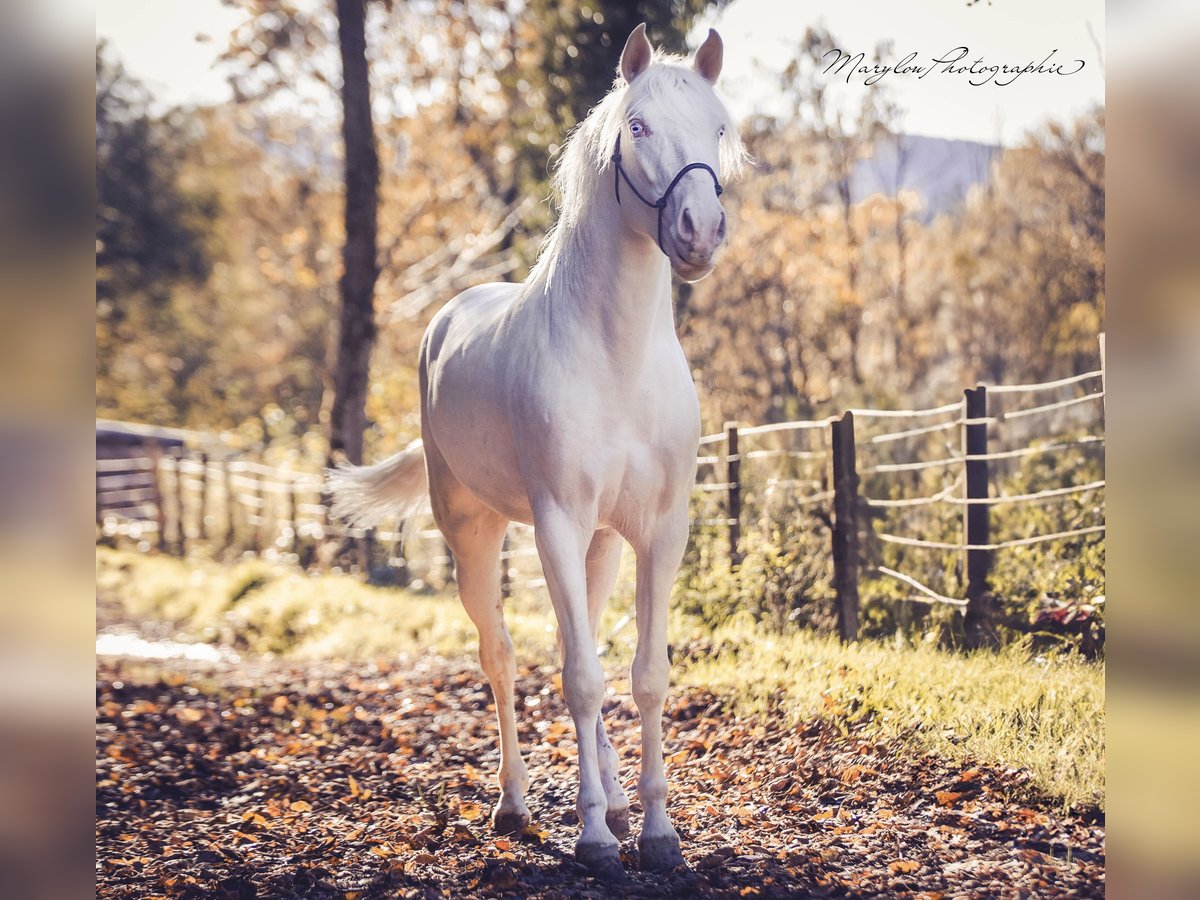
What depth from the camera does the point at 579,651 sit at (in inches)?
137

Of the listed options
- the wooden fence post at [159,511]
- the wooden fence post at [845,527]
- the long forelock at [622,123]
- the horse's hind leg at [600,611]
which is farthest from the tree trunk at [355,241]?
the long forelock at [622,123]

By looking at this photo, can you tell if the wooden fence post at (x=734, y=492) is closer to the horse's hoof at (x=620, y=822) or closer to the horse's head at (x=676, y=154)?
the horse's hoof at (x=620, y=822)

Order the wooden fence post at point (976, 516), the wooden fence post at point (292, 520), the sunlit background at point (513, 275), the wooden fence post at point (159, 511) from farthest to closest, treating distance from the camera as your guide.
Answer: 1. the wooden fence post at point (159, 511)
2. the wooden fence post at point (292, 520)
3. the wooden fence post at point (976, 516)
4. the sunlit background at point (513, 275)

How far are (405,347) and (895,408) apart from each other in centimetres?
1343

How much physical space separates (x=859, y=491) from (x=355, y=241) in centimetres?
637

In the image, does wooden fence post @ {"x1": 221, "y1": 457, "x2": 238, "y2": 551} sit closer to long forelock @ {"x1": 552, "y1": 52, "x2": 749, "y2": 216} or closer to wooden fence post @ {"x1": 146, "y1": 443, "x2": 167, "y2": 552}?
wooden fence post @ {"x1": 146, "y1": 443, "x2": 167, "y2": 552}

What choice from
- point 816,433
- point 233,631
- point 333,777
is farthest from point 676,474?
point 233,631

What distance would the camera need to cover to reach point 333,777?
511 cm

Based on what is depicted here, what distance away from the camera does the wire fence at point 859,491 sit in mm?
6062

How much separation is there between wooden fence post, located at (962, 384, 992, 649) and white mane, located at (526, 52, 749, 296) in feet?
10.1

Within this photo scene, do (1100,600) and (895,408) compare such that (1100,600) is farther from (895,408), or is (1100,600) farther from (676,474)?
(895,408)

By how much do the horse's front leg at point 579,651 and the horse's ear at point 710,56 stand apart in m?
1.48

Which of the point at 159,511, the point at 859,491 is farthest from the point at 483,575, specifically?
the point at 159,511

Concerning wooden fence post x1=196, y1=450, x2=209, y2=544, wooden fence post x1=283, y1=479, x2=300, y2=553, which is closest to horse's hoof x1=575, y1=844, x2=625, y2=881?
wooden fence post x1=283, y1=479, x2=300, y2=553
